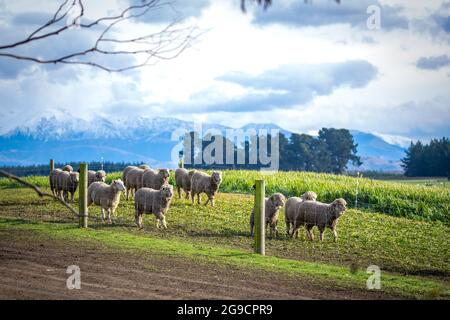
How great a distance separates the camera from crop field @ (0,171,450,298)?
14199 mm

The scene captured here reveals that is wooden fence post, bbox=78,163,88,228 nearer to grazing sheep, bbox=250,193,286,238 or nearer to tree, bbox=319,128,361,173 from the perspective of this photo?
grazing sheep, bbox=250,193,286,238

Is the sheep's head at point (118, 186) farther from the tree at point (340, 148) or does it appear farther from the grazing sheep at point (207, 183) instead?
the tree at point (340, 148)

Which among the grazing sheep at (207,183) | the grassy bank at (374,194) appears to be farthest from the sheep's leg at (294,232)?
the grassy bank at (374,194)

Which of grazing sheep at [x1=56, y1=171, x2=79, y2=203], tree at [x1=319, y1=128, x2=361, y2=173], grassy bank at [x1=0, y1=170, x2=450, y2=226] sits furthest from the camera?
tree at [x1=319, y1=128, x2=361, y2=173]

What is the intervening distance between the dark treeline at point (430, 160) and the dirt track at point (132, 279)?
80.3 meters

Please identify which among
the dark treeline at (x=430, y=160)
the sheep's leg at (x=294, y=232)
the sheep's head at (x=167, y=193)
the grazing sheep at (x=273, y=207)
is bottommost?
the sheep's leg at (x=294, y=232)

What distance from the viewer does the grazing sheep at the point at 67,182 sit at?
999 inches

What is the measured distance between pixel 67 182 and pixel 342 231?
1099 centimetres

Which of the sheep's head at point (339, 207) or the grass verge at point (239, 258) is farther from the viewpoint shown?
the sheep's head at point (339, 207)

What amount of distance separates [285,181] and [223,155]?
248 feet

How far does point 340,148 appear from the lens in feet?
355

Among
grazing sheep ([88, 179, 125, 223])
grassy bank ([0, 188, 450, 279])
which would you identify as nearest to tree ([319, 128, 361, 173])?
grassy bank ([0, 188, 450, 279])

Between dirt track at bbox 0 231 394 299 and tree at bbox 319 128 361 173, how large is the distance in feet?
312
